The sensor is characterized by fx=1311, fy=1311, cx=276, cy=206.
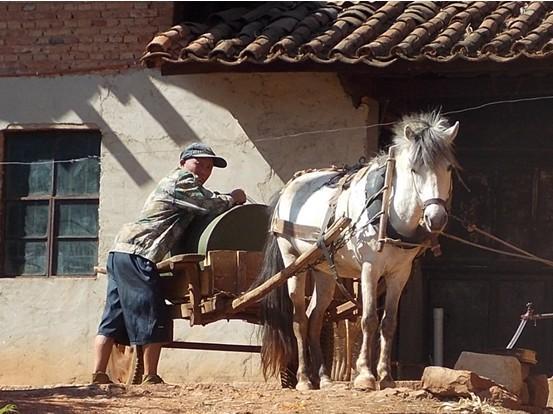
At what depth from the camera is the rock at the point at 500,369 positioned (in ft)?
28.8

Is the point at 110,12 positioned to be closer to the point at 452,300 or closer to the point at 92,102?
the point at 92,102

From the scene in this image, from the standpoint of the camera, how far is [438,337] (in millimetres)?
12062

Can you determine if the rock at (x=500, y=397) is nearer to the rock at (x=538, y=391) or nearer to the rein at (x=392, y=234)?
the rock at (x=538, y=391)

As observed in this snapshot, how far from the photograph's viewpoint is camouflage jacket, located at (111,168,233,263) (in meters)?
9.77

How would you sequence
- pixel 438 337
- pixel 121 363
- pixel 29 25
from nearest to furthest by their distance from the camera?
pixel 121 363, pixel 438 337, pixel 29 25

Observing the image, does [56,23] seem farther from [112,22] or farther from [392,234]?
[392,234]

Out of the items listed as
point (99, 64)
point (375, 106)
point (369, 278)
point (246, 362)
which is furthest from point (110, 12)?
point (369, 278)

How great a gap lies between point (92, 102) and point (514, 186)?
4.07m

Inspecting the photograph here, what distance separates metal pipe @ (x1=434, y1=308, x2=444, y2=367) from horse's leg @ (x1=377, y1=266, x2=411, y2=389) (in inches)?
133

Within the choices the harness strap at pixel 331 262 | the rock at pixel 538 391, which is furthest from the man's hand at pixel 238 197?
the rock at pixel 538 391

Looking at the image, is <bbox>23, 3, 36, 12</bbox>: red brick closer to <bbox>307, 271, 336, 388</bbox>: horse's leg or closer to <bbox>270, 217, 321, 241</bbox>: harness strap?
<bbox>270, 217, 321, 241</bbox>: harness strap

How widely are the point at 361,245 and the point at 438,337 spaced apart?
3.60 meters

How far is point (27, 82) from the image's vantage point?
1265 centimetres

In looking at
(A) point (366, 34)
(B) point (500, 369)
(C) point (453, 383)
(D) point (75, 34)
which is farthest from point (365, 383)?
(D) point (75, 34)
